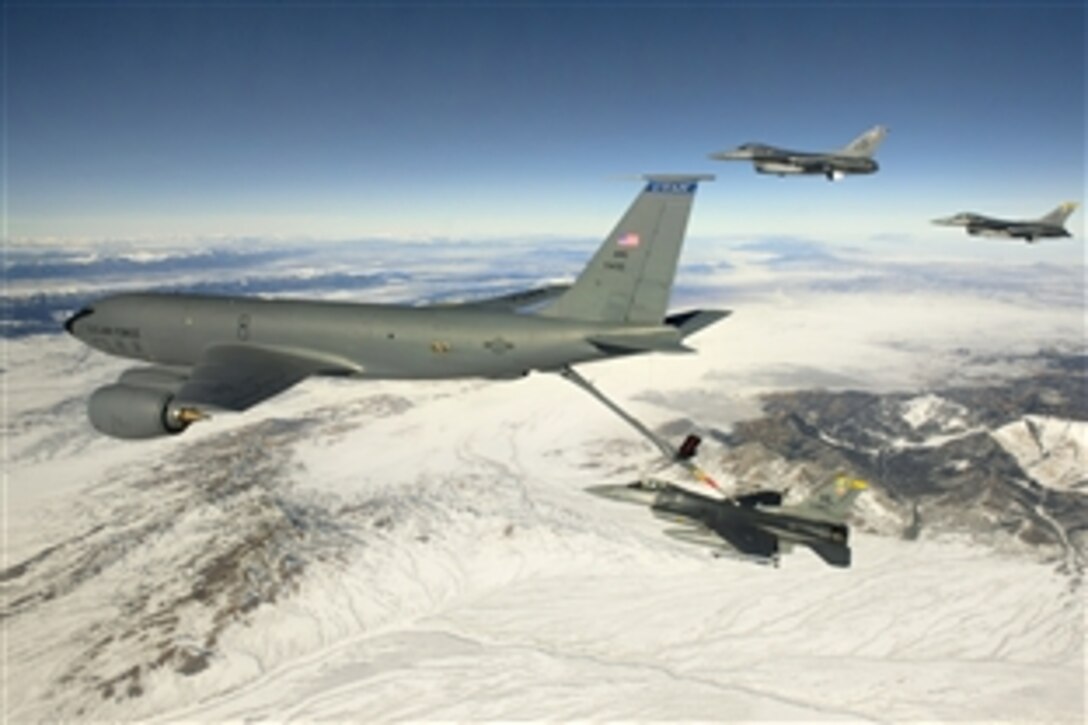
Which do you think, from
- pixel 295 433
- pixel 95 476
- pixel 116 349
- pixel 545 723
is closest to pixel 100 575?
pixel 95 476


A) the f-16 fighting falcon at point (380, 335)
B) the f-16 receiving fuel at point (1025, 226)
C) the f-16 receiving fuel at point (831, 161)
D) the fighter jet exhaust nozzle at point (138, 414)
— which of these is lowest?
the fighter jet exhaust nozzle at point (138, 414)

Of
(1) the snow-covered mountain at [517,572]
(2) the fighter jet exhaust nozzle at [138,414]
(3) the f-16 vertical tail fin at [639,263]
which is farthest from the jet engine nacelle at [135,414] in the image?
(1) the snow-covered mountain at [517,572]

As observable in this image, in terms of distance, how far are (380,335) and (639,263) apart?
7.79 metres

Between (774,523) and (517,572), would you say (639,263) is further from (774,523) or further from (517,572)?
(517,572)

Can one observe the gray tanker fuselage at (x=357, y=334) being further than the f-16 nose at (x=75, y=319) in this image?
No

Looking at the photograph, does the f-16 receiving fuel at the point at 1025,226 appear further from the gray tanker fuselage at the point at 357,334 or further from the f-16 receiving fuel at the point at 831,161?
the gray tanker fuselage at the point at 357,334

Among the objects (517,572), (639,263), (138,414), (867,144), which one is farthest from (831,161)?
(517,572)

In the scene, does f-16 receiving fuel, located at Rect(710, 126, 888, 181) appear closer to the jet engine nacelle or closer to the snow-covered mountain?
the jet engine nacelle

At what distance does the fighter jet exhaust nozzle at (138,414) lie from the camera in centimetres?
1334

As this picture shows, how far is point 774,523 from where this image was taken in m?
15.2

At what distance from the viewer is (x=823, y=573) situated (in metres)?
67.9

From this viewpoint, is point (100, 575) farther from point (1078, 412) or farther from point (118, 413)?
point (1078, 412)

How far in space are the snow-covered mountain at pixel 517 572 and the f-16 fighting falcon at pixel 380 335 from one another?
4639 centimetres

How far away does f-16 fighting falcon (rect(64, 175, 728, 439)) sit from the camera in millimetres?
13430
